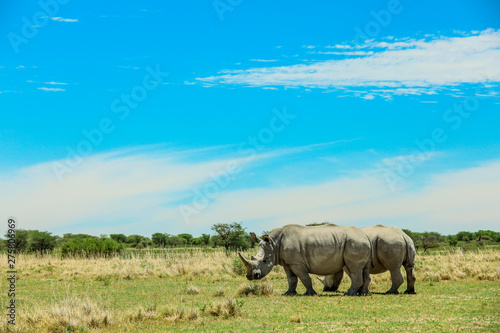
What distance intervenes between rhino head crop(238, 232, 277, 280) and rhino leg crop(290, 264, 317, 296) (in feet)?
2.72

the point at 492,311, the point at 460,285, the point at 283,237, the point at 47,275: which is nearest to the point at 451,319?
the point at 492,311

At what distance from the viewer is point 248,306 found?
14.0m

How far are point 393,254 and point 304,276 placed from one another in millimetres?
3210

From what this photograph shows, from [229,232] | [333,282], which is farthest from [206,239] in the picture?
[333,282]

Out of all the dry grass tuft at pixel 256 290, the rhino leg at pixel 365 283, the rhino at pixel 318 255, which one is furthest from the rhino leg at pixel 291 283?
the rhino leg at pixel 365 283

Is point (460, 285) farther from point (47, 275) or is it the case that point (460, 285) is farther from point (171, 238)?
point (171, 238)

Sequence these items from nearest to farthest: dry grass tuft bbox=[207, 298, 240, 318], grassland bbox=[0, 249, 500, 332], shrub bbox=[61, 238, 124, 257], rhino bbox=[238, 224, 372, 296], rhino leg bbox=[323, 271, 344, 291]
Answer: grassland bbox=[0, 249, 500, 332]
dry grass tuft bbox=[207, 298, 240, 318]
rhino bbox=[238, 224, 372, 296]
rhino leg bbox=[323, 271, 344, 291]
shrub bbox=[61, 238, 124, 257]

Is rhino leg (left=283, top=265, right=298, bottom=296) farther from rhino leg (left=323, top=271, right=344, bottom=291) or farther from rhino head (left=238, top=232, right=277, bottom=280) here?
rhino leg (left=323, top=271, right=344, bottom=291)

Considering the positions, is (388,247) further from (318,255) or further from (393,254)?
(318,255)

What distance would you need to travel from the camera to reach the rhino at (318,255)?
54.9 ft

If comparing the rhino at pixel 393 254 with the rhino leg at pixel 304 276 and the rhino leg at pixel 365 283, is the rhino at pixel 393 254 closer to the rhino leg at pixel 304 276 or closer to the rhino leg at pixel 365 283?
the rhino leg at pixel 365 283

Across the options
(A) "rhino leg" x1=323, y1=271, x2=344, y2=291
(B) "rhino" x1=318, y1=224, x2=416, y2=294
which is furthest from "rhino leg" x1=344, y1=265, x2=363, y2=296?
(A) "rhino leg" x1=323, y1=271, x2=344, y2=291

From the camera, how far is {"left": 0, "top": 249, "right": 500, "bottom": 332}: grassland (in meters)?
10.9

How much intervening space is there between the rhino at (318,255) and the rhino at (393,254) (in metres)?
0.44
